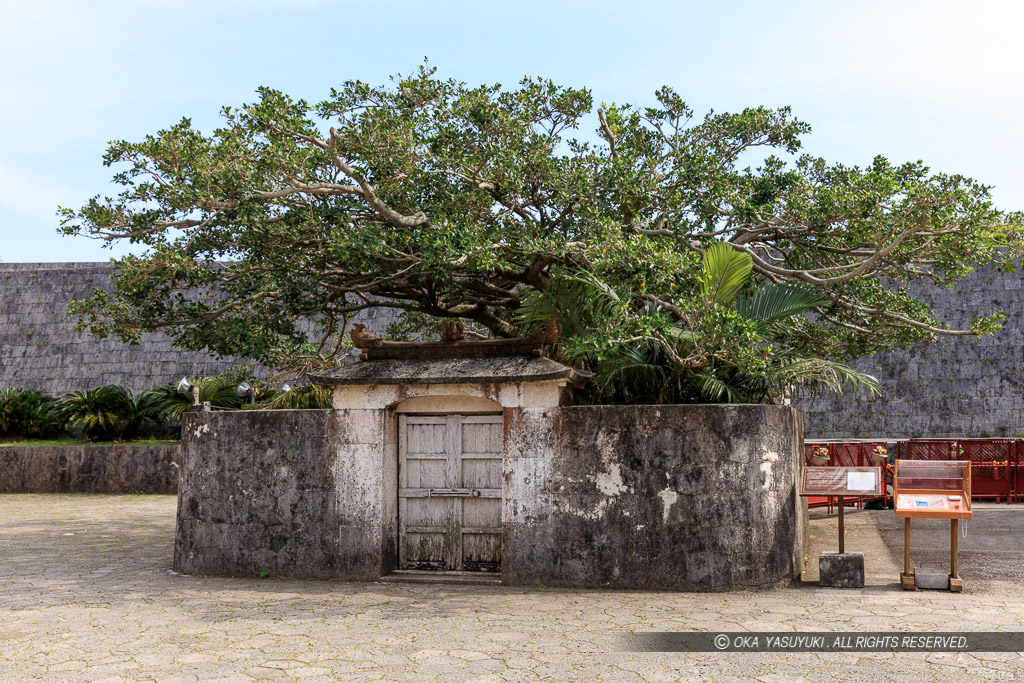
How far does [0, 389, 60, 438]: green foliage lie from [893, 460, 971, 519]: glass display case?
1781cm

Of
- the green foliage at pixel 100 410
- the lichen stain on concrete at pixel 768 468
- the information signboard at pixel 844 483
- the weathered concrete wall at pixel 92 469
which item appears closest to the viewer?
the information signboard at pixel 844 483

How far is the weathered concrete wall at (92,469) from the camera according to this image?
728 inches

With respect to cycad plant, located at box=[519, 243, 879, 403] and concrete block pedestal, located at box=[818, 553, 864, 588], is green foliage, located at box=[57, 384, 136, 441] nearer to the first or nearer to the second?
cycad plant, located at box=[519, 243, 879, 403]

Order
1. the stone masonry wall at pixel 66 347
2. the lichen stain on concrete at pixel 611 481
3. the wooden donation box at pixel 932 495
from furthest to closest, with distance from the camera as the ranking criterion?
the stone masonry wall at pixel 66 347 → the lichen stain on concrete at pixel 611 481 → the wooden donation box at pixel 932 495

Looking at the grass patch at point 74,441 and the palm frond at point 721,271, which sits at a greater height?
the palm frond at point 721,271

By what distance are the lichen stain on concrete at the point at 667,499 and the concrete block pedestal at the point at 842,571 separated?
1.35 metres

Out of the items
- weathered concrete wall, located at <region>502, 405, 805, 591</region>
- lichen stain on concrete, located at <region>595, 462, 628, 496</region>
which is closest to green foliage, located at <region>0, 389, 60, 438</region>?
weathered concrete wall, located at <region>502, 405, 805, 591</region>

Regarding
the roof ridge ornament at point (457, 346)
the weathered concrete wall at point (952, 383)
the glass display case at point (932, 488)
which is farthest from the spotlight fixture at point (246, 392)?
the glass display case at point (932, 488)

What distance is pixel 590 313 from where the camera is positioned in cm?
953

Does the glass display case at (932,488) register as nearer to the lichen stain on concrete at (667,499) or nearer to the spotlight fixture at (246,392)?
the lichen stain on concrete at (667,499)

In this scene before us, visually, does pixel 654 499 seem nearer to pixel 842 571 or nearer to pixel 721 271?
pixel 842 571

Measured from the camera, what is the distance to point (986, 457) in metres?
15.2

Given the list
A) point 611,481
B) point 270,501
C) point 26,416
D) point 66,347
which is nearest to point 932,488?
point 611,481

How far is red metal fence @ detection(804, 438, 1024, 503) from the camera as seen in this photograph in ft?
49.4
